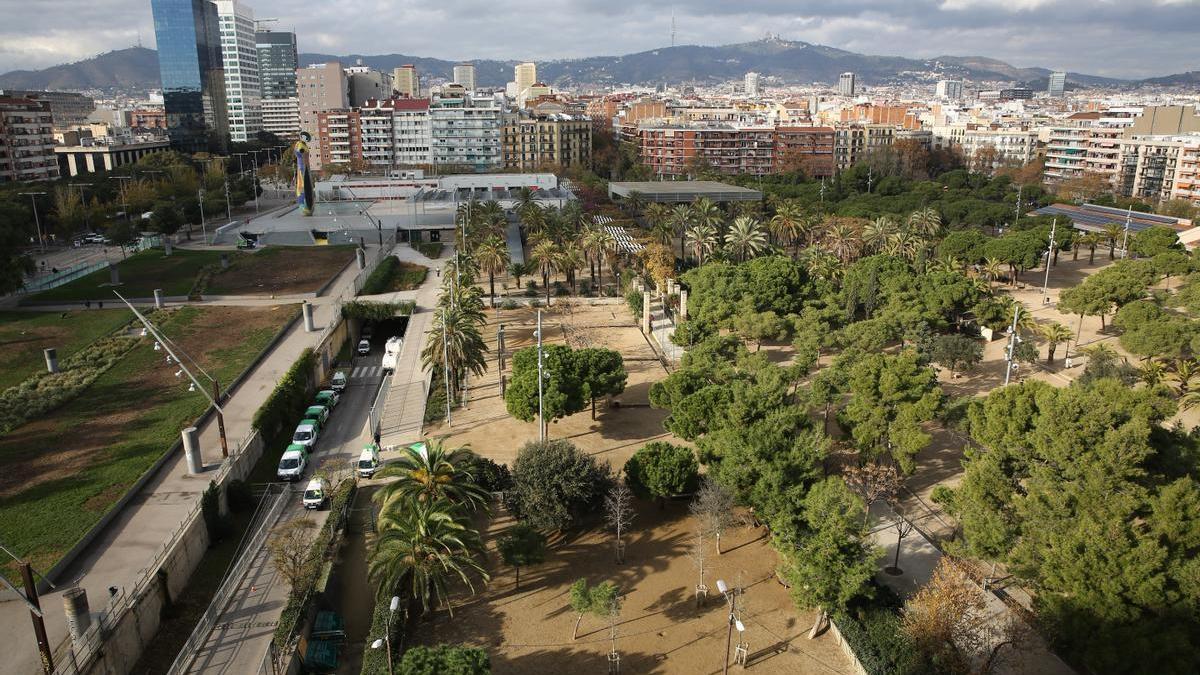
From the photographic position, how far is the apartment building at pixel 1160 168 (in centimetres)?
9594

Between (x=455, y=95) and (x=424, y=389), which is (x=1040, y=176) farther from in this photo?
(x=424, y=389)

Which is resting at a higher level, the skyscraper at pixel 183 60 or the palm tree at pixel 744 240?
the skyscraper at pixel 183 60

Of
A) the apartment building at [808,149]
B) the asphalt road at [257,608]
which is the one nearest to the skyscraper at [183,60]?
the apartment building at [808,149]

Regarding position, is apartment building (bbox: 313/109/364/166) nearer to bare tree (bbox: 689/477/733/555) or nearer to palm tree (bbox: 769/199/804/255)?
palm tree (bbox: 769/199/804/255)

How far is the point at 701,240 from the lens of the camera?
64.0 m

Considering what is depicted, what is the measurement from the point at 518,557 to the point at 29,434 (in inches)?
933

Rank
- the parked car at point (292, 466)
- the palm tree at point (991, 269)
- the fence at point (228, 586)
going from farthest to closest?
the palm tree at point (991, 269), the parked car at point (292, 466), the fence at point (228, 586)

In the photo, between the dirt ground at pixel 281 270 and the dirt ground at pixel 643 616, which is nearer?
the dirt ground at pixel 643 616

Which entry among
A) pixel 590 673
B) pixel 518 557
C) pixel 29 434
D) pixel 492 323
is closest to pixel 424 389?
pixel 492 323

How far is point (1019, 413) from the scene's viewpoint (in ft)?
77.7

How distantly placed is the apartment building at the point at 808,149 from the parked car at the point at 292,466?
113 m

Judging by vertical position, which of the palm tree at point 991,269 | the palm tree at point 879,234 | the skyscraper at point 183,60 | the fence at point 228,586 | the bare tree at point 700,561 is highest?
the skyscraper at point 183,60

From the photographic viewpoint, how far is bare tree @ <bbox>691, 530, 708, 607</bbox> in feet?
76.0

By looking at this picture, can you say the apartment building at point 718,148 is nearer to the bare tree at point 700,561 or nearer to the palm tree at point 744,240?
the palm tree at point 744,240
